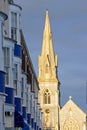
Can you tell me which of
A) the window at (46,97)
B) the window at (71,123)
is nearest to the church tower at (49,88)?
the window at (46,97)

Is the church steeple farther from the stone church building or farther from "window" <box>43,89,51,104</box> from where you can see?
"window" <box>43,89,51,104</box>

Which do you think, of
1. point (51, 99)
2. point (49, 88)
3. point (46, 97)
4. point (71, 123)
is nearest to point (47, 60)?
point (49, 88)

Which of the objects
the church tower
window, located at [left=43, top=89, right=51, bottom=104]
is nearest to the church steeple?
the church tower

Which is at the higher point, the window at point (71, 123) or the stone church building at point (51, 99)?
the stone church building at point (51, 99)

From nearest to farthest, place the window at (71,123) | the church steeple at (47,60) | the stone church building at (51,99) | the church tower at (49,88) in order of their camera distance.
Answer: the church tower at (49,88)
the stone church building at (51,99)
the church steeple at (47,60)
the window at (71,123)

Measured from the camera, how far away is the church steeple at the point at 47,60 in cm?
14025

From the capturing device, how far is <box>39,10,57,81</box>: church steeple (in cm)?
14025

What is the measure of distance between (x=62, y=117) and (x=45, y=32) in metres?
17.8

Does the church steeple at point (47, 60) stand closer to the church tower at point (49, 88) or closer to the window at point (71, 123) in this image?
the church tower at point (49, 88)

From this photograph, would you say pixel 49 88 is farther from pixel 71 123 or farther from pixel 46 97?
pixel 71 123

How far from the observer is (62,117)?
5684 inches

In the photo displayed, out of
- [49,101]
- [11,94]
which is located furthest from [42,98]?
[11,94]

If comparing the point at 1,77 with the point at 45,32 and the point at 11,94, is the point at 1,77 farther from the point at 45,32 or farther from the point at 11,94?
the point at 45,32

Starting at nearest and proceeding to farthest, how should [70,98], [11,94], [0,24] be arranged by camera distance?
[0,24]
[11,94]
[70,98]
